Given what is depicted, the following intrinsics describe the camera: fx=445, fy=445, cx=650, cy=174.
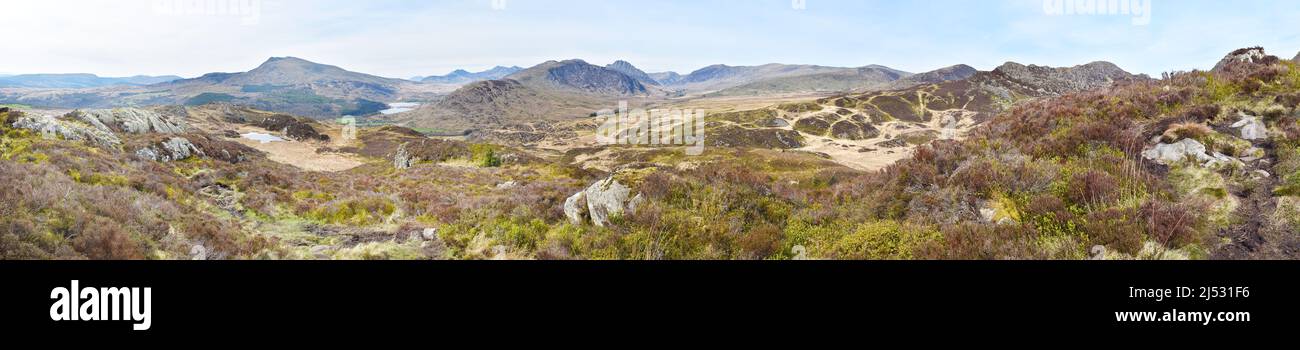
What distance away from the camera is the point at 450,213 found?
10.4 m

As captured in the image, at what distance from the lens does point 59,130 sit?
1892 cm

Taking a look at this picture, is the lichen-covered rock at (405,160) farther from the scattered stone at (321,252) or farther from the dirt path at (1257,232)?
the dirt path at (1257,232)

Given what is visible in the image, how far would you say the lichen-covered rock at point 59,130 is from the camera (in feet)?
57.9

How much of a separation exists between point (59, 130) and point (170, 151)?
3.34 m

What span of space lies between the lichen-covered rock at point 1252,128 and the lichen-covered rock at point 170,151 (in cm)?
3321

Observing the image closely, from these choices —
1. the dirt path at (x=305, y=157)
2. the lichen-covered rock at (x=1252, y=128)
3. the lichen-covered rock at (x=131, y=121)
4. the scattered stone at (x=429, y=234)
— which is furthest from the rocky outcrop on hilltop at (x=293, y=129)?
the lichen-covered rock at (x=1252, y=128)

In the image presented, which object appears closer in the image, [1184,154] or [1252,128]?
[1184,154]

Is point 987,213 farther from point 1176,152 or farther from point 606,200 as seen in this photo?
point 606,200

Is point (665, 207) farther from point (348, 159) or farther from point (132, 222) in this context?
point (348, 159)

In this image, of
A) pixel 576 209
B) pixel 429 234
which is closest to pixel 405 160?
pixel 429 234

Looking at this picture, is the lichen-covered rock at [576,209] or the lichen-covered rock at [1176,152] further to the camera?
the lichen-covered rock at [576,209]

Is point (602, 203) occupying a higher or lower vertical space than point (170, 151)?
lower
